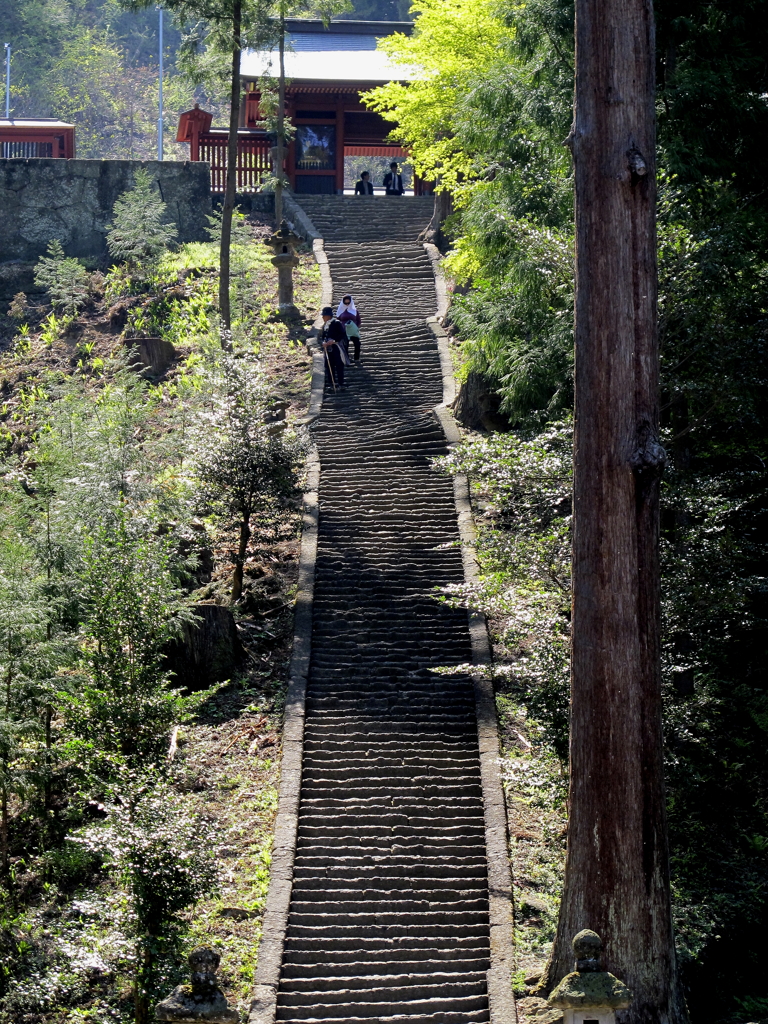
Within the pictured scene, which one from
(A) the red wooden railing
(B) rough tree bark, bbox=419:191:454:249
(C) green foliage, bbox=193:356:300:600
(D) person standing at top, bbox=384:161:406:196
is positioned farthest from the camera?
(D) person standing at top, bbox=384:161:406:196

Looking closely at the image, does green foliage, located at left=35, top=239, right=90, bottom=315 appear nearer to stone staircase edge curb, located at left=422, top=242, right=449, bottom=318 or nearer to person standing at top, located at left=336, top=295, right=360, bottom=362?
stone staircase edge curb, located at left=422, top=242, right=449, bottom=318

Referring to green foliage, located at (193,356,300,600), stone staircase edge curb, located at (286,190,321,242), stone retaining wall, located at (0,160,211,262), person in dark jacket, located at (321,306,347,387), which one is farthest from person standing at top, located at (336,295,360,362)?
stone retaining wall, located at (0,160,211,262)

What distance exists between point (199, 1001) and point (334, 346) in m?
12.9

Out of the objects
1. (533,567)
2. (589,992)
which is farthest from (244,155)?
(589,992)

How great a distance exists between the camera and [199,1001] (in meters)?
7.54

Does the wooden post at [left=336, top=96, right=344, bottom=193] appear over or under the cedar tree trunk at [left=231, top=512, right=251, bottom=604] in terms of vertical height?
over

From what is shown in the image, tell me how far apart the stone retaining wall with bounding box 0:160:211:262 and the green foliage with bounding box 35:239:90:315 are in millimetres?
1195

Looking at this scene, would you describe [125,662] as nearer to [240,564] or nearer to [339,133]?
[240,564]

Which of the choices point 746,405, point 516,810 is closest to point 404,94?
point 746,405

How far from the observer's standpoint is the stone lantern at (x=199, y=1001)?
7496 mm

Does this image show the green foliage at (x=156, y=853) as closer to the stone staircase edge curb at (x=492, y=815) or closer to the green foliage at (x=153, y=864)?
the green foliage at (x=153, y=864)

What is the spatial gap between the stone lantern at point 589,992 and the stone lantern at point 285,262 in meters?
16.5

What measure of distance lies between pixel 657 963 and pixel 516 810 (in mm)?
3408

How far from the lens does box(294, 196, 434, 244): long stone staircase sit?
86.3 ft
